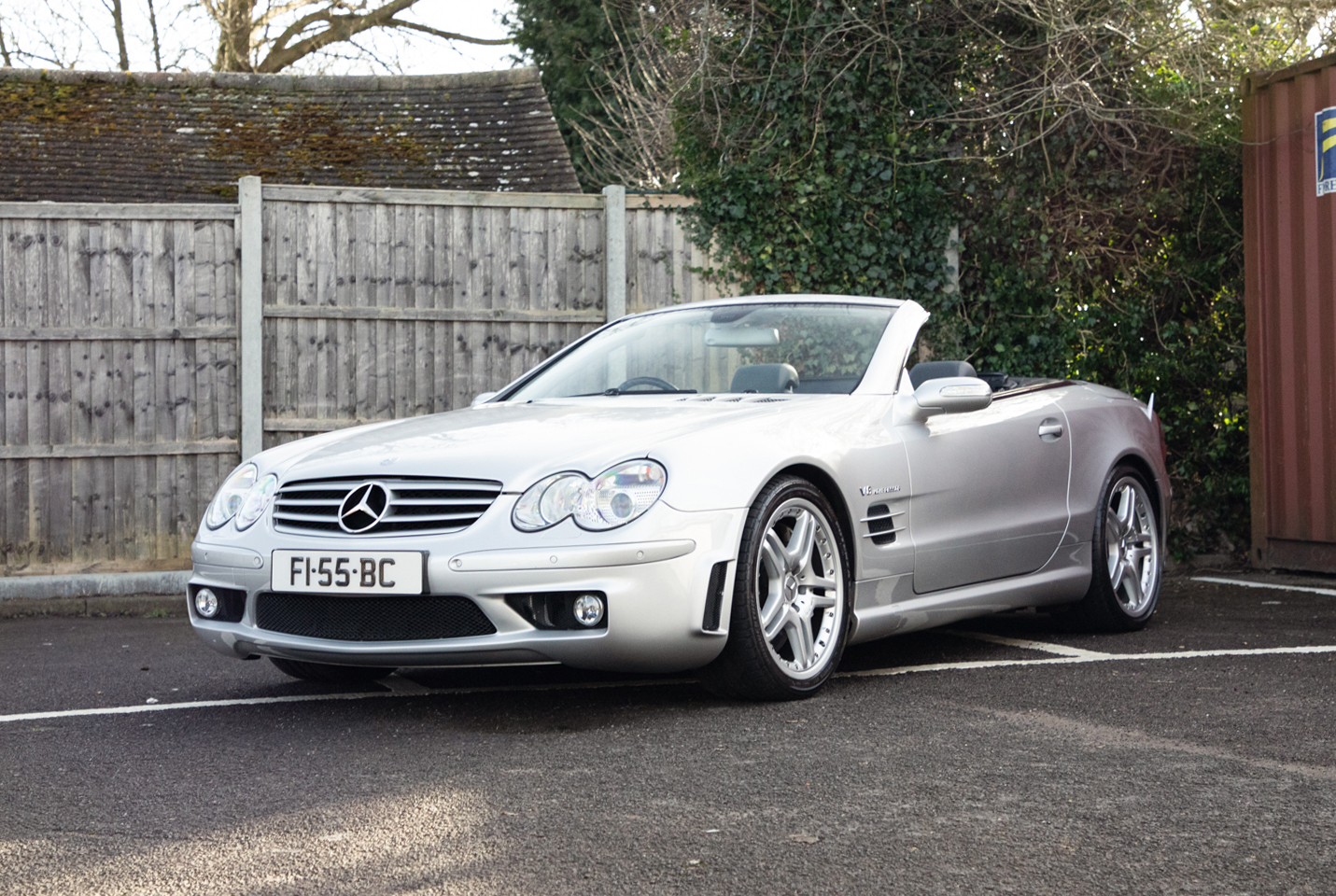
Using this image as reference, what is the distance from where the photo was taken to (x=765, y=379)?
17.6 ft

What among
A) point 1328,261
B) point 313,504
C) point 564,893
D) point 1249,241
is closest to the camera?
point 564,893

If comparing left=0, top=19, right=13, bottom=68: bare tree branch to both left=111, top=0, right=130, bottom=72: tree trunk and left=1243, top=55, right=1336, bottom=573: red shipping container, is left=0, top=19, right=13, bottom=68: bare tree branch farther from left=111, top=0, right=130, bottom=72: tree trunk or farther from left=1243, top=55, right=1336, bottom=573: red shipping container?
left=1243, top=55, right=1336, bottom=573: red shipping container

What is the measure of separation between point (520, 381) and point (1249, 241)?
4908 millimetres

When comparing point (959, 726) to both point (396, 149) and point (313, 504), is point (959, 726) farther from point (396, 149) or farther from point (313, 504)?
point (396, 149)

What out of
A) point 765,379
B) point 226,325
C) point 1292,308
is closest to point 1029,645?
point 765,379

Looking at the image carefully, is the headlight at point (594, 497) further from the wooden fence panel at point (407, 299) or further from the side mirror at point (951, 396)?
the wooden fence panel at point (407, 299)

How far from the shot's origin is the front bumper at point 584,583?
13.5 feet

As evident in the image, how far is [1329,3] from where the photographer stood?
372 inches

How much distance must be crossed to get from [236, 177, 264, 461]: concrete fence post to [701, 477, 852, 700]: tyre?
195 inches

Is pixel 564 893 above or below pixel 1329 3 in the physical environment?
below

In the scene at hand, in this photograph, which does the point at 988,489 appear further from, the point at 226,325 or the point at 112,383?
the point at 112,383

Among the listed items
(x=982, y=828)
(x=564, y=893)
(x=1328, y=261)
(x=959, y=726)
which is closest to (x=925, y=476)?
(x=959, y=726)

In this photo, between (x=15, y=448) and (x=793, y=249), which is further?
(x=793, y=249)

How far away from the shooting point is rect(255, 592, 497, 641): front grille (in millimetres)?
4211
